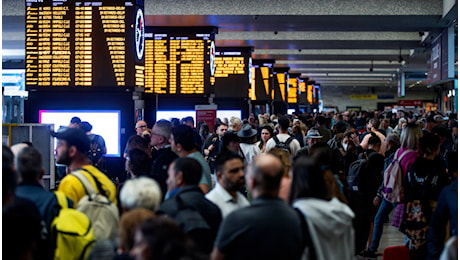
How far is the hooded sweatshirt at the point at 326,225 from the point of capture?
4.52 metres

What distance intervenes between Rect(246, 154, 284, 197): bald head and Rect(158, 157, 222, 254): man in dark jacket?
522 mm

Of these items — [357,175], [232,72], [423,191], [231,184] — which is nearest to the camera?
[231,184]

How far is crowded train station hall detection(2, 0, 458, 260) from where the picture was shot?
4219mm

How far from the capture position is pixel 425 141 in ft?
24.4

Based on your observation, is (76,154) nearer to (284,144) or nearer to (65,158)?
(65,158)

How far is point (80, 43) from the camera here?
12.0 m

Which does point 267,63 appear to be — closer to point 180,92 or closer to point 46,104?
point 180,92

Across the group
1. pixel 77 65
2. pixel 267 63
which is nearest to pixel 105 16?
pixel 77 65

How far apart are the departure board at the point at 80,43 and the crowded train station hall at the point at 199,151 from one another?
0.02 m

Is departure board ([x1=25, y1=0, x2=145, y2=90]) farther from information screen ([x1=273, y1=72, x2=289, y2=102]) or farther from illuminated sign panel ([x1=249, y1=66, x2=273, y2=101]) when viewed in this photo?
information screen ([x1=273, y1=72, x2=289, y2=102])

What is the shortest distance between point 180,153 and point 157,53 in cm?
1016

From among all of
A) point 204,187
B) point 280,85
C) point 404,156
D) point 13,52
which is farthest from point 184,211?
point 13,52

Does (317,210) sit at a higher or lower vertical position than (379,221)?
higher

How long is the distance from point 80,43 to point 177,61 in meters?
5.08
